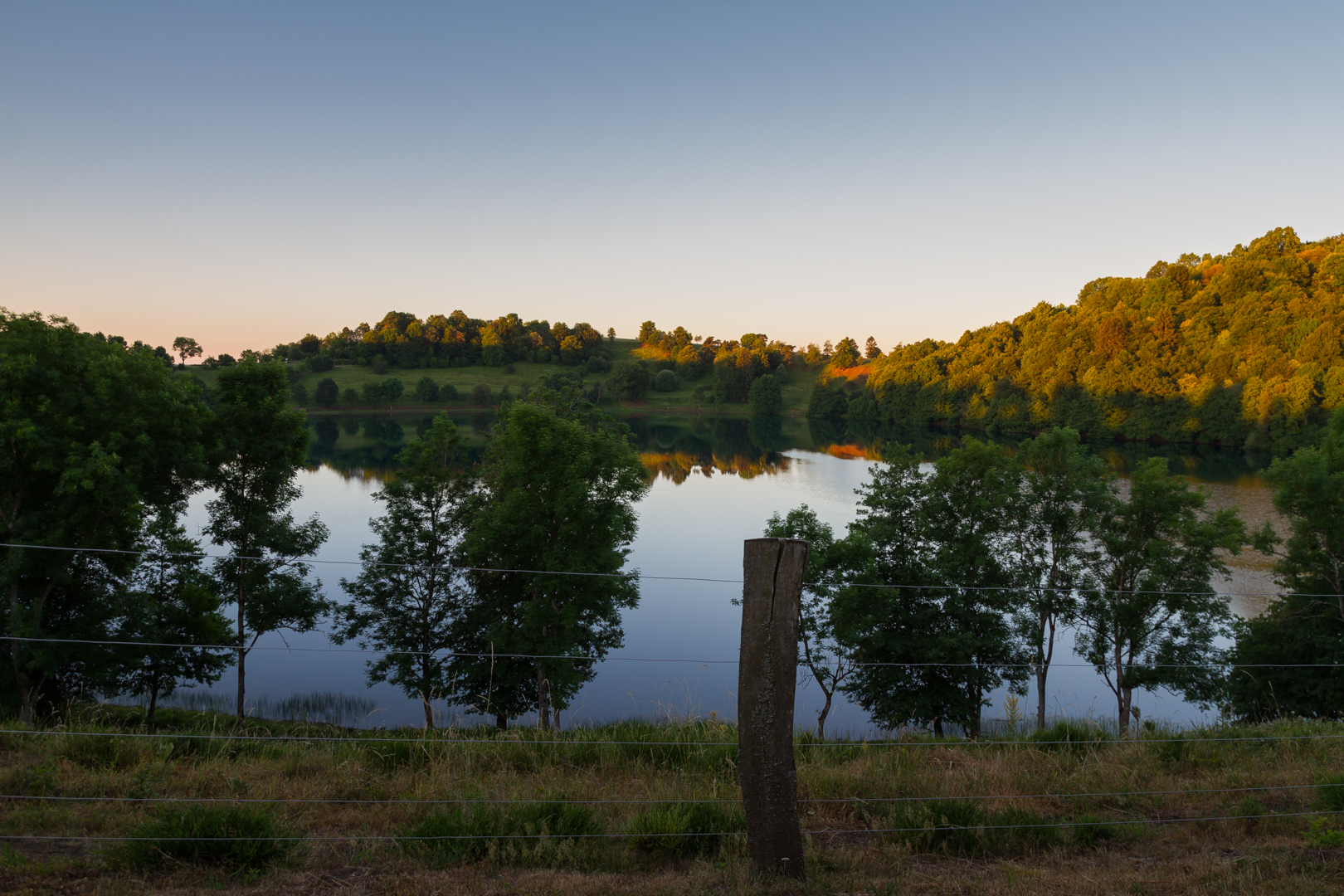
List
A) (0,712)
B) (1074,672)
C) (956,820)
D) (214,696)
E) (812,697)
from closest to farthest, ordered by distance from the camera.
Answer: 1. (956,820)
2. (0,712)
3. (214,696)
4. (812,697)
5. (1074,672)

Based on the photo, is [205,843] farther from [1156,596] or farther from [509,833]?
[1156,596]

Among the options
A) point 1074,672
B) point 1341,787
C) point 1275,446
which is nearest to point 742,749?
point 1341,787

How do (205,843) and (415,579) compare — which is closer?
Result: (205,843)

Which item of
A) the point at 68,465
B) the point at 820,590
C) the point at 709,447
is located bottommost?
the point at 820,590

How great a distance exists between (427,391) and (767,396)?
7139cm

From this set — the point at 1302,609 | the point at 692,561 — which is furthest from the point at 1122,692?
the point at 692,561

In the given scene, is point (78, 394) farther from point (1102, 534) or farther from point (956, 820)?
point (1102, 534)

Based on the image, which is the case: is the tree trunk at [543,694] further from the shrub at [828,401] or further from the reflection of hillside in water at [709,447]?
the shrub at [828,401]

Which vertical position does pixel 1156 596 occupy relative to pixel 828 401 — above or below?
below

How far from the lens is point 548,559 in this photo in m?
24.1

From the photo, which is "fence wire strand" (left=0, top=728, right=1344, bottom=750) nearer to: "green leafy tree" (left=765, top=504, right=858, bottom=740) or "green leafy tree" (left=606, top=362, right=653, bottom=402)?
"green leafy tree" (left=765, top=504, right=858, bottom=740)

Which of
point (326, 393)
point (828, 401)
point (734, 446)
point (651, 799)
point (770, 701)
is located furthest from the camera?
point (828, 401)

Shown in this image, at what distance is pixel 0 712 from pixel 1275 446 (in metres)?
99.5

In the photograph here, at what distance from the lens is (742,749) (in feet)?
12.5
